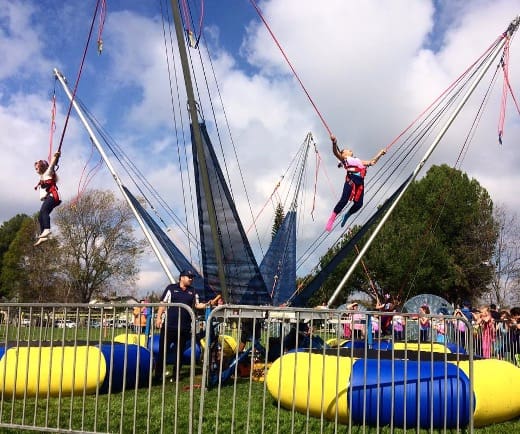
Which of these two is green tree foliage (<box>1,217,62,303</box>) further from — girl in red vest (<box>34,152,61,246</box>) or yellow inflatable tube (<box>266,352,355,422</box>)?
yellow inflatable tube (<box>266,352,355,422</box>)

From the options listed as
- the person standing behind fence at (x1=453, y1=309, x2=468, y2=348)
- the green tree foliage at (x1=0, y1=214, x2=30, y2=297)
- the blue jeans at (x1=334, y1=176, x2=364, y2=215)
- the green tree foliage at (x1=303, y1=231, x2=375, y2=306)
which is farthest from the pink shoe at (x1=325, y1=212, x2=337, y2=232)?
the green tree foliage at (x1=0, y1=214, x2=30, y2=297)

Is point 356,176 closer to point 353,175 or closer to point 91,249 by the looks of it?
point 353,175

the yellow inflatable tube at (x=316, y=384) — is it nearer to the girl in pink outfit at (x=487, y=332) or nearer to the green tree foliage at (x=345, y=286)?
the girl in pink outfit at (x=487, y=332)

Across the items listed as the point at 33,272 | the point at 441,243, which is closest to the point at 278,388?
the point at 441,243

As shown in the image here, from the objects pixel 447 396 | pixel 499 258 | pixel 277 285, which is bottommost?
pixel 447 396

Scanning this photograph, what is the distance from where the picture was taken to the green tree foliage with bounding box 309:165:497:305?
32.2m

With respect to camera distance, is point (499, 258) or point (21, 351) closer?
point (21, 351)


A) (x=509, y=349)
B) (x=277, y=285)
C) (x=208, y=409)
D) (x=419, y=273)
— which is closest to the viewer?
(x=208, y=409)

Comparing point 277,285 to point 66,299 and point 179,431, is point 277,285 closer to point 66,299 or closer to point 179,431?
point 179,431

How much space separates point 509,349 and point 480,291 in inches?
954

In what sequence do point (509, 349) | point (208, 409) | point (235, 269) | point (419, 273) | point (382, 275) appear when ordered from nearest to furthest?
point (208, 409)
point (235, 269)
point (509, 349)
point (419, 273)
point (382, 275)

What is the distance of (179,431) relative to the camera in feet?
15.5

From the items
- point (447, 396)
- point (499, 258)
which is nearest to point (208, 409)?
point (447, 396)

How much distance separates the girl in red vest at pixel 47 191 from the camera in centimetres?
862
